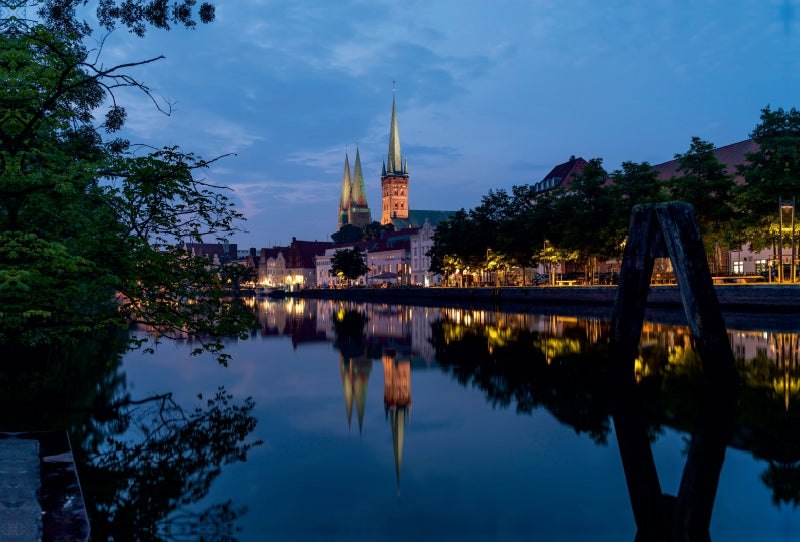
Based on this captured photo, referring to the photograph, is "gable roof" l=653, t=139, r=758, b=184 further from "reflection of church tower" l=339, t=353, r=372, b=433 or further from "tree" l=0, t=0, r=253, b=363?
"tree" l=0, t=0, r=253, b=363

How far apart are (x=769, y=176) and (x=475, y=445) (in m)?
38.7

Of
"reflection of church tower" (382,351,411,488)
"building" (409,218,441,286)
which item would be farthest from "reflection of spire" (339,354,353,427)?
"building" (409,218,441,286)

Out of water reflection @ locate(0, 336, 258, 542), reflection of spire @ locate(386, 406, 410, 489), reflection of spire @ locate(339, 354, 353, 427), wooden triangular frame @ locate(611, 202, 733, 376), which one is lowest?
reflection of spire @ locate(339, 354, 353, 427)

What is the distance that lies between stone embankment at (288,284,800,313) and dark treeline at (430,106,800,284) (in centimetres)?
452

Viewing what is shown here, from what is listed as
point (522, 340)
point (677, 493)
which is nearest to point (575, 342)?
point (522, 340)

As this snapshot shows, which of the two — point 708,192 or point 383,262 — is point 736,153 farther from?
point 383,262

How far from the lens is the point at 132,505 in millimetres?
7758

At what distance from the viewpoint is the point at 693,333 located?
1509 centimetres

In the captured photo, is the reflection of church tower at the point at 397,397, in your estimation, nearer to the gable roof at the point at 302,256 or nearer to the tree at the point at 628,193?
the tree at the point at 628,193

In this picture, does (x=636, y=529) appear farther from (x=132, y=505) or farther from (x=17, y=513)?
(x=17, y=513)

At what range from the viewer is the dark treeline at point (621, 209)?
42.6 meters

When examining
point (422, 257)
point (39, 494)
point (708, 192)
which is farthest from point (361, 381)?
point (422, 257)

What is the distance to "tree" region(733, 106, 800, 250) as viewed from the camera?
135 feet

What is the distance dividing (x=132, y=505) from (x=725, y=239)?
45.4 metres
